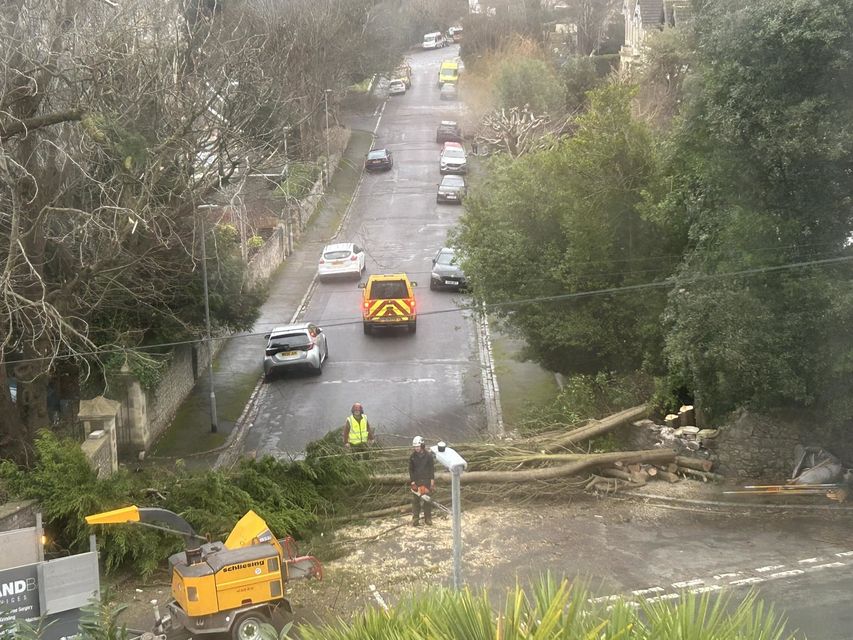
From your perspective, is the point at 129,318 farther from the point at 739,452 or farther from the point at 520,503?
the point at 739,452

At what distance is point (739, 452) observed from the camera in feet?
63.6

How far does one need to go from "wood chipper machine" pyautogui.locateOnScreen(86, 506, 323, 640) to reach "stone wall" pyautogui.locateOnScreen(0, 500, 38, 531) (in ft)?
8.35

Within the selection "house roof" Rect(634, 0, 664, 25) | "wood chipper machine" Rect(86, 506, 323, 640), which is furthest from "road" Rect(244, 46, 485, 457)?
"house roof" Rect(634, 0, 664, 25)

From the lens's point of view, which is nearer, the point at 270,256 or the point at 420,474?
the point at 420,474

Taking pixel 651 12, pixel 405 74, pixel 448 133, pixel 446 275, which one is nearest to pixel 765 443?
pixel 446 275

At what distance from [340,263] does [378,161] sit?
61.3 feet

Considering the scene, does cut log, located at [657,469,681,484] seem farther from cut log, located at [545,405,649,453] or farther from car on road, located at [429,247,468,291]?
car on road, located at [429,247,468,291]

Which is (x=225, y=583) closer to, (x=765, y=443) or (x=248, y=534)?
(x=248, y=534)

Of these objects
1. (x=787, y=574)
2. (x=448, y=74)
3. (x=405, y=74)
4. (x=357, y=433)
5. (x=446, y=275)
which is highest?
(x=405, y=74)

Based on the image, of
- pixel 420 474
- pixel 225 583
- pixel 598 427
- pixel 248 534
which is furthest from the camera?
pixel 598 427

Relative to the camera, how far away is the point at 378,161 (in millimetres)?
56500

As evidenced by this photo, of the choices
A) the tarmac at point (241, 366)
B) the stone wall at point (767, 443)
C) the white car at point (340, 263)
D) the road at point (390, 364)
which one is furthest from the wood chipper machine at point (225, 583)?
the white car at point (340, 263)

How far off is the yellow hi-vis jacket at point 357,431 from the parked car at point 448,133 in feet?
144

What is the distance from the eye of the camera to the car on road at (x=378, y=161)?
56.5 meters
